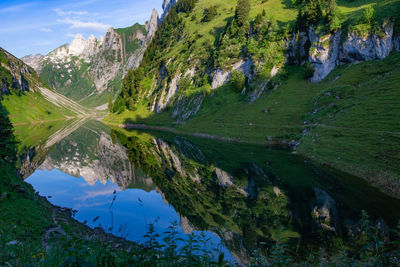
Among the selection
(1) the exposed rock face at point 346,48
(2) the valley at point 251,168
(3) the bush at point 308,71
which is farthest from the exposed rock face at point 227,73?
(1) the exposed rock face at point 346,48

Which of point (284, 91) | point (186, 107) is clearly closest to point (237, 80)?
point (284, 91)

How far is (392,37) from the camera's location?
55.0 m

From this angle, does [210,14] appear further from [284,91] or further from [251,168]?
[251,168]

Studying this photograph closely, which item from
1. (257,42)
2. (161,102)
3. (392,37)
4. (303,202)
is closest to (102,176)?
(303,202)

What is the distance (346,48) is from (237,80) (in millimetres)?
34740

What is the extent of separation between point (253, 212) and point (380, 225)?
9318mm

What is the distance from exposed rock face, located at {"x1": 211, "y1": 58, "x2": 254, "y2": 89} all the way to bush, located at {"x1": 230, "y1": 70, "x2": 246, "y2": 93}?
7.66 ft

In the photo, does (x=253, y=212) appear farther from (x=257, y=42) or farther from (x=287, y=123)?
(x=257, y=42)

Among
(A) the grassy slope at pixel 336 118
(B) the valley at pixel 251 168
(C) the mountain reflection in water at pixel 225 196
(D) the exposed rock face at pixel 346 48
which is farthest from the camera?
(D) the exposed rock face at pixel 346 48

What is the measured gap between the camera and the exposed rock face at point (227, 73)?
291ft

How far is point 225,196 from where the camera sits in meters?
26.5

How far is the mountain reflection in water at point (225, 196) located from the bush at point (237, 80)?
139 ft

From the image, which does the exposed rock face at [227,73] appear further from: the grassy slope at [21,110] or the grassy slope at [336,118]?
the grassy slope at [21,110]

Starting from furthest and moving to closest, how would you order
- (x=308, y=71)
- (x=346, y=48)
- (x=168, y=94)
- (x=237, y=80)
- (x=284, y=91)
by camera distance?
(x=168, y=94), (x=237, y=80), (x=284, y=91), (x=308, y=71), (x=346, y=48)
